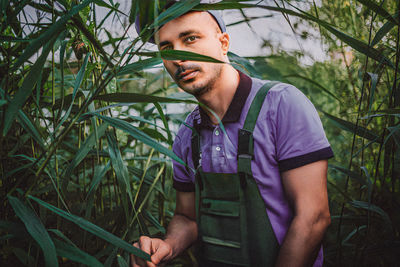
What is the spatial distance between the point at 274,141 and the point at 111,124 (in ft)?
1.50

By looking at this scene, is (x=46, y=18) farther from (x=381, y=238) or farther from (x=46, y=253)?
(x=381, y=238)

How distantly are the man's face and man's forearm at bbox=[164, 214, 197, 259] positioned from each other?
1.46 ft

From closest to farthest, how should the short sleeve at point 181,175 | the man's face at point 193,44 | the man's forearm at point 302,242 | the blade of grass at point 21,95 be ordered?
1. the blade of grass at point 21,95
2. the man's forearm at point 302,242
3. the man's face at point 193,44
4. the short sleeve at point 181,175

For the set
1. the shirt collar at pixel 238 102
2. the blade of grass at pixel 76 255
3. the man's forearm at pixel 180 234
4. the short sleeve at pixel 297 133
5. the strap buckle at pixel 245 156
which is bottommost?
the man's forearm at pixel 180 234

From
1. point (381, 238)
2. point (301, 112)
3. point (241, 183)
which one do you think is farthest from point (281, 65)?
point (381, 238)

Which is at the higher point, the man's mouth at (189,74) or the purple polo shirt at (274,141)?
the man's mouth at (189,74)

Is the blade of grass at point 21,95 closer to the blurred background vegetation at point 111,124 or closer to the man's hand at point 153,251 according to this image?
the blurred background vegetation at point 111,124

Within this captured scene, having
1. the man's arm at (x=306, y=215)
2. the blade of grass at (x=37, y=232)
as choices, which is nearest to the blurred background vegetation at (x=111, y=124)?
the blade of grass at (x=37, y=232)

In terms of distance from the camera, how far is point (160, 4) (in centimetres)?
46

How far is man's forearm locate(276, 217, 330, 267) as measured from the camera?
2.14 ft

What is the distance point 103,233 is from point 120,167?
0.52 feet

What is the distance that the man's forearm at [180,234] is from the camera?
0.84 m

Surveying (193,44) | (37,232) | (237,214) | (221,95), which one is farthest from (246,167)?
(37,232)

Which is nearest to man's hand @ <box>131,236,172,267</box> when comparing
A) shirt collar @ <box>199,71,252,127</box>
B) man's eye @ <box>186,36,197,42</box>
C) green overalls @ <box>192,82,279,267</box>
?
green overalls @ <box>192,82,279,267</box>
